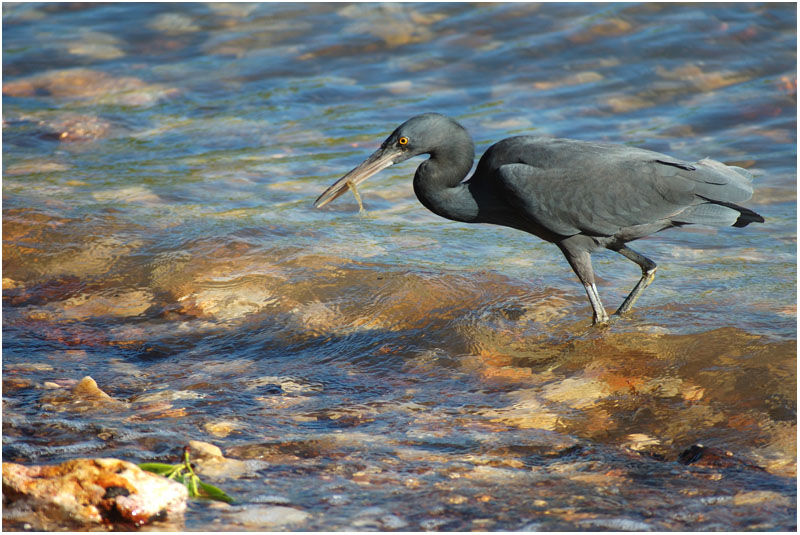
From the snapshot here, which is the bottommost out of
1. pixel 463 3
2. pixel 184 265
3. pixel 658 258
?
pixel 658 258

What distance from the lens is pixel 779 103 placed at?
342 inches

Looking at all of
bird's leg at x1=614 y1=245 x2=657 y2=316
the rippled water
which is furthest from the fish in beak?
bird's leg at x1=614 y1=245 x2=657 y2=316

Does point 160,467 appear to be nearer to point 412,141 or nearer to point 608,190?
point 412,141

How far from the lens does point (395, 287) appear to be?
533 centimetres

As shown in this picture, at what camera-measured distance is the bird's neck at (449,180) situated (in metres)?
4.93

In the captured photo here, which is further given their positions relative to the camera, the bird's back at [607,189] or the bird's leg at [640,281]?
the bird's leg at [640,281]

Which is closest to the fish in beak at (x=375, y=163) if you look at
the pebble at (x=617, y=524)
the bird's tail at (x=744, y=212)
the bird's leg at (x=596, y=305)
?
the bird's leg at (x=596, y=305)

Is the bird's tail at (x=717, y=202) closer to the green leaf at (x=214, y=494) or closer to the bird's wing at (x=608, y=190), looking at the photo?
the bird's wing at (x=608, y=190)

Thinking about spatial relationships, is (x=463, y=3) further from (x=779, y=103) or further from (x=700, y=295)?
(x=700, y=295)

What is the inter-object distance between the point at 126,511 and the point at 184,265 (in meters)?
3.06

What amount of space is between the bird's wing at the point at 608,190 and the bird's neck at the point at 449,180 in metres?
0.26

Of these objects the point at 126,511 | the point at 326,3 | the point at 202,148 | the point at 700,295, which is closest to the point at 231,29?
the point at 326,3

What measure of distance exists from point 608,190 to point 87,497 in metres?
3.16

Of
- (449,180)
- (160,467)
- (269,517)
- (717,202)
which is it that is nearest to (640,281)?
(717,202)
